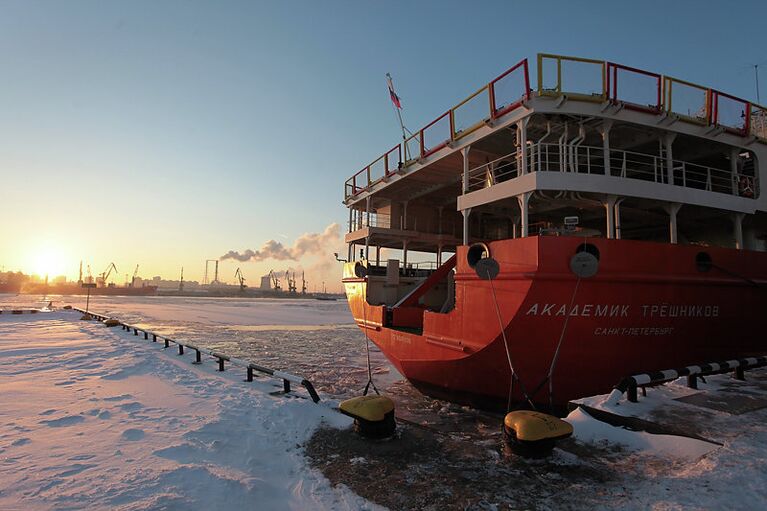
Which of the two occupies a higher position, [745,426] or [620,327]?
[620,327]

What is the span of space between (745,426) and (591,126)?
5.83 meters

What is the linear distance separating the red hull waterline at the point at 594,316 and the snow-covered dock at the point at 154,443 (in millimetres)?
3003

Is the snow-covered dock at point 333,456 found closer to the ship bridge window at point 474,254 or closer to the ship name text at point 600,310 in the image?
the ship name text at point 600,310

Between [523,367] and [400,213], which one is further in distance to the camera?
[400,213]

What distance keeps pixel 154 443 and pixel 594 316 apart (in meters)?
6.74

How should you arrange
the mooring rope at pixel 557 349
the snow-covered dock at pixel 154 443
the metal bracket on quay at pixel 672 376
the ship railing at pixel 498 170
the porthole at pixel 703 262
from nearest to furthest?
the snow-covered dock at pixel 154 443, the metal bracket on quay at pixel 672 376, the mooring rope at pixel 557 349, the porthole at pixel 703 262, the ship railing at pixel 498 170

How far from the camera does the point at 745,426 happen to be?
5.57 m

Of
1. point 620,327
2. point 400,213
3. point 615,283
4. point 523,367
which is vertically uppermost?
point 400,213

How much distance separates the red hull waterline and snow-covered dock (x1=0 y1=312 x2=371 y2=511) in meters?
3.00

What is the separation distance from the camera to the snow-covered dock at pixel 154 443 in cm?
398

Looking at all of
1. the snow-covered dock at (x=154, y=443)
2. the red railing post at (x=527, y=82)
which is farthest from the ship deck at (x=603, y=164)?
the snow-covered dock at (x=154, y=443)

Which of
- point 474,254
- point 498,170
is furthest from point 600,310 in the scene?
point 498,170

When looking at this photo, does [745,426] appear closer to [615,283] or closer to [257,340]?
[615,283]

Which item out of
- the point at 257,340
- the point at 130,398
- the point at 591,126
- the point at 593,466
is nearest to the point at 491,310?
the point at 593,466
